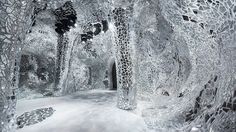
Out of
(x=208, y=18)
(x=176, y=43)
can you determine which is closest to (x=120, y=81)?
(x=208, y=18)

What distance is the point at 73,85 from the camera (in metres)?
12.4

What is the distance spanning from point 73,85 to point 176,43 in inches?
231

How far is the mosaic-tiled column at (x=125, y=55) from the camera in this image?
6.21 m

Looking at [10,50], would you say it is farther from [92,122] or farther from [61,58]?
[61,58]

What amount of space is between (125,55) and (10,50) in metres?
3.14

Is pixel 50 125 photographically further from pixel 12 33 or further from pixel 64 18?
pixel 64 18

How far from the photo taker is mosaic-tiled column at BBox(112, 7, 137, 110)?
621 cm

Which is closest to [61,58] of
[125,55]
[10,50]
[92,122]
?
[125,55]

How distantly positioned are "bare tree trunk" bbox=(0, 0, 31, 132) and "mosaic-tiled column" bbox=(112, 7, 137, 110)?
2.77 metres

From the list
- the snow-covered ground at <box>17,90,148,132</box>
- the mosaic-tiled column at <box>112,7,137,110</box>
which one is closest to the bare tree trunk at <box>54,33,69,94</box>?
the snow-covered ground at <box>17,90,148,132</box>

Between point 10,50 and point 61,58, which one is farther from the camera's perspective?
point 61,58

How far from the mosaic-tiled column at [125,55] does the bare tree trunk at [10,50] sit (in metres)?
2.77

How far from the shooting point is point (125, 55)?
20.6 feet

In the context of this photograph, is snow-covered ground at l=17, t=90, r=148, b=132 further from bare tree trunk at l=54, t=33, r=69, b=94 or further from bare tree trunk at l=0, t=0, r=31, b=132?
bare tree trunk at l=54, t=33, r=69, b=94
